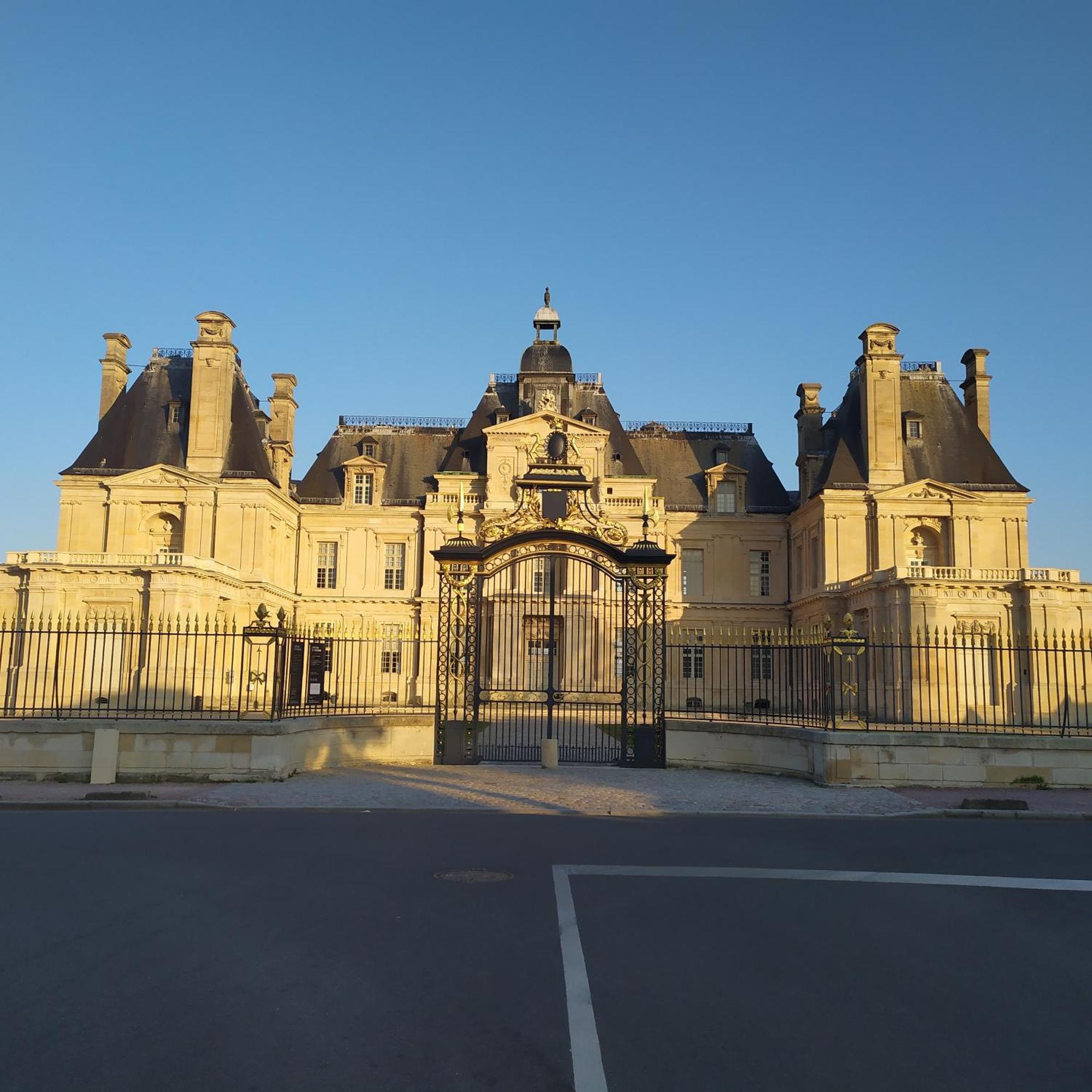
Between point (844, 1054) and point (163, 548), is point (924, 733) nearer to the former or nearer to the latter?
point (844, 1054)

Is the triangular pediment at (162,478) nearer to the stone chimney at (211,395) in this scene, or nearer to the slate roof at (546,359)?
the stone chimney at (211,395)

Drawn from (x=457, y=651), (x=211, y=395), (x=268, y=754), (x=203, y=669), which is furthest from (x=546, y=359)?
(x=268, y=754)

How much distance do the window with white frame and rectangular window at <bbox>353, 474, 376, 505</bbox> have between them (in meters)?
17.1

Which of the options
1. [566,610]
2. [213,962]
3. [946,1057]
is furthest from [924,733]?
[566,610]

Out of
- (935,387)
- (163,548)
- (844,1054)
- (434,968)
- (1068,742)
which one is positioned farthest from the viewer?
(935,387)

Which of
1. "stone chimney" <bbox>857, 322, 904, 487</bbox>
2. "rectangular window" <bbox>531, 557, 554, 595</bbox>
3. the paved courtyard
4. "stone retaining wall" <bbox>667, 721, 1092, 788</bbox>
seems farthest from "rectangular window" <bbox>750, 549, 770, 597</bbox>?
"stone retaining wall" <bbox>667, 721, 1092, 788</bbox>

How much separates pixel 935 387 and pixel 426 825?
39503 millimetres

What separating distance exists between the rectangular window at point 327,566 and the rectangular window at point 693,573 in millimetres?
17189

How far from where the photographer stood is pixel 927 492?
39.7 m

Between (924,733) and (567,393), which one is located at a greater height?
(567,393)

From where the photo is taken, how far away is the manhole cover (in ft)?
26.5

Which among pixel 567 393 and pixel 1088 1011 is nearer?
pixel 1088 1011

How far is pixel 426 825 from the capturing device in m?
11.1

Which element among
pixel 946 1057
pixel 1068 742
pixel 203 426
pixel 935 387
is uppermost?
pixel 935 387
